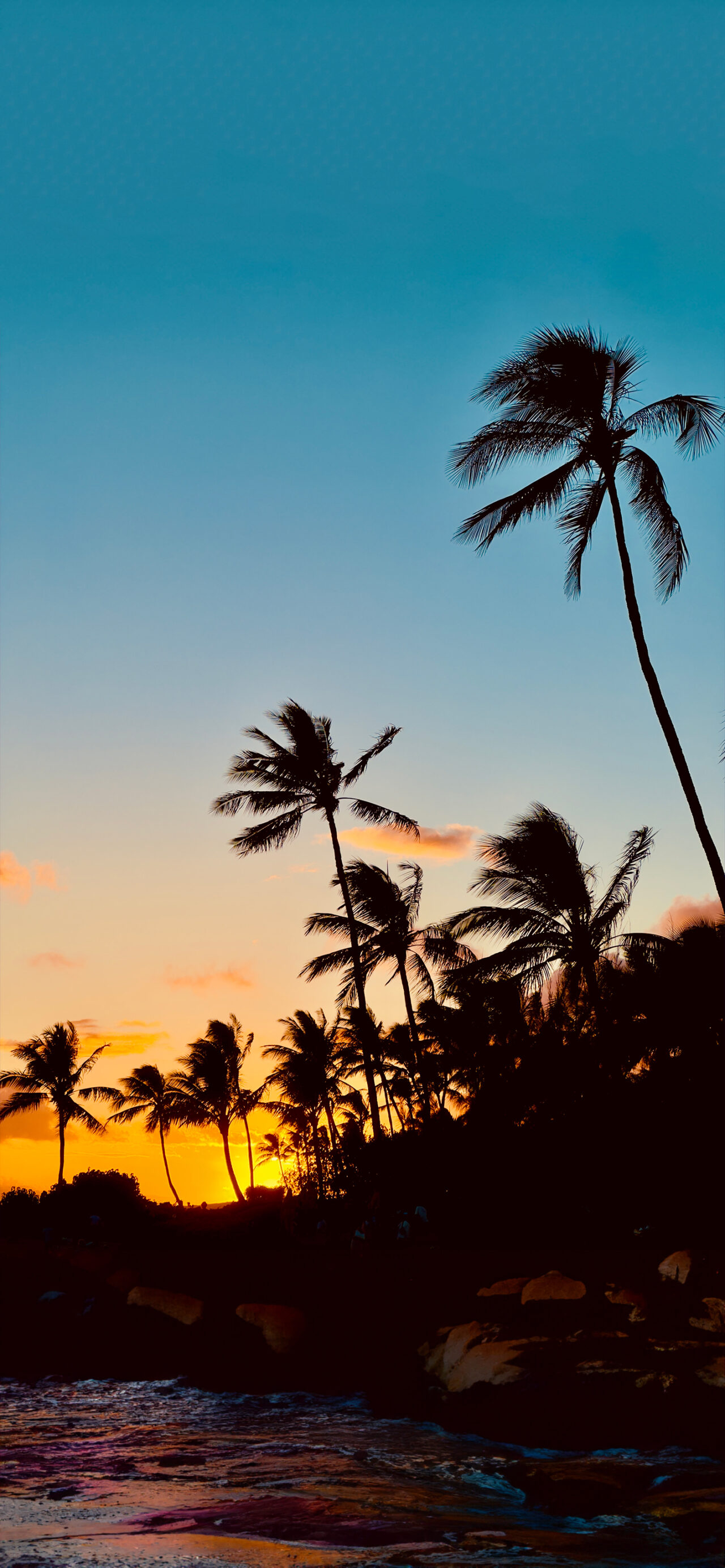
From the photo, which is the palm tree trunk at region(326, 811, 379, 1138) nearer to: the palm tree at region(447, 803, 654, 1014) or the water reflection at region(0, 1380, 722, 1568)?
the palm tree at region(447, 803, 654, 1014)

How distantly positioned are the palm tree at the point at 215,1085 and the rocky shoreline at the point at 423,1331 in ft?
87.6

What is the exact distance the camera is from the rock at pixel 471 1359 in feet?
29.4

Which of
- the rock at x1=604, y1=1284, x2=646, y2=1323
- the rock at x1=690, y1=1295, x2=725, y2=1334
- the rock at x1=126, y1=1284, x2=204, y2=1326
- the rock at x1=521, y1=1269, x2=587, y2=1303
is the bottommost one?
the rock at x1=690, y1=1295, x2=725, y2=1334

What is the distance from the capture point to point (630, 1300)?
9656 millimetres

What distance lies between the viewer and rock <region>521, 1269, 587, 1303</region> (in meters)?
10.0

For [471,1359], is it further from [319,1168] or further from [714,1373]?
[319,1168]

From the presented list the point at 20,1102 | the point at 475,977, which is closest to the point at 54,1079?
the point at 20,1102

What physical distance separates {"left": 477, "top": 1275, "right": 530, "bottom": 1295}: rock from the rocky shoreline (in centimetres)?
2

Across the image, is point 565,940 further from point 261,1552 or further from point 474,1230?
point 261,1552

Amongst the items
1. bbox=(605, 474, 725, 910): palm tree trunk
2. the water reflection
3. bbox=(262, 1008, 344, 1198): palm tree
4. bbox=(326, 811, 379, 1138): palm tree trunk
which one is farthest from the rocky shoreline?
bbox=(262, 1008, 344, 1198): palm tree

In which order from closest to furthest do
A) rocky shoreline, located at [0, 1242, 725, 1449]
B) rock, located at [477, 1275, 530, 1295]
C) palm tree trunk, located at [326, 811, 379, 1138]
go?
rocky shoreline, located at [0, 1242, 725, 1449] < rock, located at [477, 1275, 530, 1295] < palm tree trunk, located at [326, 811, 379, 1138]

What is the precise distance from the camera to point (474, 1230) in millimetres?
15711

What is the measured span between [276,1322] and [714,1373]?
508 centimetres

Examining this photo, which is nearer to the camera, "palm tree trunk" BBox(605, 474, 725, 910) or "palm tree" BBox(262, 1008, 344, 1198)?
"palm tree trunk" BBox(605, 474, 725, 910)
